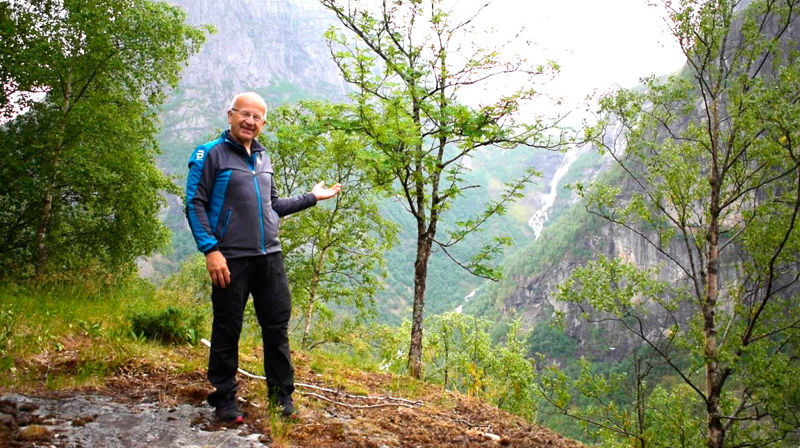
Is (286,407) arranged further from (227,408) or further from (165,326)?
(165,326)

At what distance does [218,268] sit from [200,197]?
21.1 inches

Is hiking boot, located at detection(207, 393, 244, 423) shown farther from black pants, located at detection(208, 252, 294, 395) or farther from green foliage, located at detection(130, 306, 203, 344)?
green foliage, located at detection(130, 306, 203, 344)

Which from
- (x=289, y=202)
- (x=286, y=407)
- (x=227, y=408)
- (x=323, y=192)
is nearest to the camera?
(x=227, y=408)

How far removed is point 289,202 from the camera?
4.07 meters

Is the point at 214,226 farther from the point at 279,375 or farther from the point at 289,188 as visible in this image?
the point at 289,188

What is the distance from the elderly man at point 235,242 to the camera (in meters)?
3.42

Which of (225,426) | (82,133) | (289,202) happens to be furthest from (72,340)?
(82,133)

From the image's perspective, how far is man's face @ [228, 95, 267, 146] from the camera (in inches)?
143

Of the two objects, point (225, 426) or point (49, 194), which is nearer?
point (225, 426)

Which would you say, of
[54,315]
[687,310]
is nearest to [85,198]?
[54,315]

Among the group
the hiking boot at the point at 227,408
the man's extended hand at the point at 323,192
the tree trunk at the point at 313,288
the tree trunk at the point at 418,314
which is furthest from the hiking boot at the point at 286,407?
the tree trunk at the point at 313,288

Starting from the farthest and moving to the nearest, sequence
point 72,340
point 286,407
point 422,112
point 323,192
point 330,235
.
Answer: point 330,235
point 422,112
point 72,340
point 323,192
point 286,407

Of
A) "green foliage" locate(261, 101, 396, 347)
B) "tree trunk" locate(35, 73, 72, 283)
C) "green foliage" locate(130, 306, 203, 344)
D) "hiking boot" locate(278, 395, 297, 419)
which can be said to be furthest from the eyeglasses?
"green foliage" locate(261, 101, 396, 347)

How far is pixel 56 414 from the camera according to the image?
308cm
